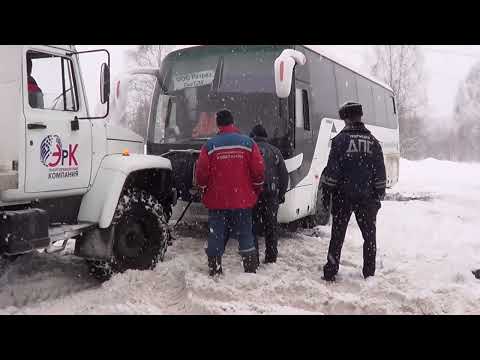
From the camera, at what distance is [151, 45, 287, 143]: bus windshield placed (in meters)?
8.02

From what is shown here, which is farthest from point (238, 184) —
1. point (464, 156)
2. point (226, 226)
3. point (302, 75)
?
point (464, 156)

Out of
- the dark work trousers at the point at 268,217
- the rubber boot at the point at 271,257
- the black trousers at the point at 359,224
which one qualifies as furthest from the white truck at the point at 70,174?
the black trousers at the point at 359,224

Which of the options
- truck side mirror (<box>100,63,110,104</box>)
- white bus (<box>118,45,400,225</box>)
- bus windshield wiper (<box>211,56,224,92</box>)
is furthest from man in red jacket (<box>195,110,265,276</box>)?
bus windshield wiper (<box>211,56,224,92</box>)

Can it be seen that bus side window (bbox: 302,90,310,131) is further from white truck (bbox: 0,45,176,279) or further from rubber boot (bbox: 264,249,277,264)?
white truck (bbox: 0,45,176,279)

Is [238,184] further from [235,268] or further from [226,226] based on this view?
[235,268]

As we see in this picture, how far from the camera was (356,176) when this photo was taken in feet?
18.7

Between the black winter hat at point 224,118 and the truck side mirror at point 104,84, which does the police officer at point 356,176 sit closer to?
the black winter hat at point 224,118

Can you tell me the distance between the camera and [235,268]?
6.53m

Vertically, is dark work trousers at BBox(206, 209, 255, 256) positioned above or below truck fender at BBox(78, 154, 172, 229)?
below

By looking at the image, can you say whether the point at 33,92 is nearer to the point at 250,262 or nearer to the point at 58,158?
the point at 58,158

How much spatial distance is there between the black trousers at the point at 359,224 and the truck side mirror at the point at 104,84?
2751 millimetres

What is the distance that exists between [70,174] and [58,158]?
0.25m

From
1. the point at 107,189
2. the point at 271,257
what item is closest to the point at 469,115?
the point at 271,257

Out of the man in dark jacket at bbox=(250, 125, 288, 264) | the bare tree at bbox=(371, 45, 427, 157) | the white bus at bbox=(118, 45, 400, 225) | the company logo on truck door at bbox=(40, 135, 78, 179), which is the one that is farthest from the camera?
the bare tree at bbox=(371, 45, 427, 157)
